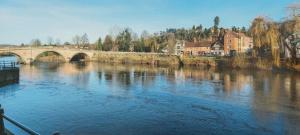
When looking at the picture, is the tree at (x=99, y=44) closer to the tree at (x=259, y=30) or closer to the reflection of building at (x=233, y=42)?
the reflection of building at (x=233, y=42)

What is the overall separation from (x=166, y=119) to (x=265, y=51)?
49214mm

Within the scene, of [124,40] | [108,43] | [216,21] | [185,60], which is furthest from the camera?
[216,21]

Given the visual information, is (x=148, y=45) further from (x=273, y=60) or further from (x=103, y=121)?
(x=103, y=121)

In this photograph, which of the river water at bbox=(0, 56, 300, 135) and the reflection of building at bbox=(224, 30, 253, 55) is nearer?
the river water at bbox=(0, 56, 300, 135)

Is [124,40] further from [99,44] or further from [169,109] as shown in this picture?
[169,109]

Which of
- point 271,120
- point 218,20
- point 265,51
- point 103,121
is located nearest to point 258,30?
point 265,51

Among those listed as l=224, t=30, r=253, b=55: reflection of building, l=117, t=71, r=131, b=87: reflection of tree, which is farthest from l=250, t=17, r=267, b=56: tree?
l=224, t=30, r=253, b=55: reflection of building

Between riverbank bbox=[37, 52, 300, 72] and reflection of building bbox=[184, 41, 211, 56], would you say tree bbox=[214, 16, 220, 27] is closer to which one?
reflection of building bbox=[184, 41, 211, 56]

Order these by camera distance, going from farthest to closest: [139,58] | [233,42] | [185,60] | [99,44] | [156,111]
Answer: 1. [99,44]
2. [233,42]
3. [139,58]
4. [185,60]
5. [156,111]

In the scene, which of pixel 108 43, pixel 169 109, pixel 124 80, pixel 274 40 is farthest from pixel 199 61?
pixel 169 109

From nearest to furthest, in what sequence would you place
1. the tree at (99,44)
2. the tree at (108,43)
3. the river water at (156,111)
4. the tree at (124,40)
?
the river water at (156,111), the tree at (124,40), the tree at (108,43), the tree at (99,44)

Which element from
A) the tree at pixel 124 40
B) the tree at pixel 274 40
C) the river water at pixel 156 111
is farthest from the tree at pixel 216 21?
the river water at pixel 156 111

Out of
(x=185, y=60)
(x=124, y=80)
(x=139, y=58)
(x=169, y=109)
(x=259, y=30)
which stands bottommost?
(x=169, y=109)

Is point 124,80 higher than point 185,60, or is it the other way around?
point 185,60
